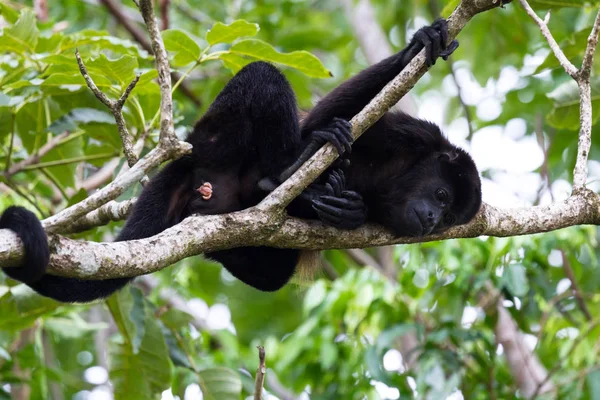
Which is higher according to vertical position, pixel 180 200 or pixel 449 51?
pixel 449 51

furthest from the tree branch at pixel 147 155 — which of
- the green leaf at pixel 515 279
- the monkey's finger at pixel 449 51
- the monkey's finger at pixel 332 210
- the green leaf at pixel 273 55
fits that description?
the green leaf at pixel 515 279

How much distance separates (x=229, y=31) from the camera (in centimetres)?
342

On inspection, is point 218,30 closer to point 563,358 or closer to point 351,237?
point 351,237

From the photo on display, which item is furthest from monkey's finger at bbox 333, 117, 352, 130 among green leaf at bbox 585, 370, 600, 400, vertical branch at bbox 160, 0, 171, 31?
vertical branch at bbox 160, 0, 171, 31

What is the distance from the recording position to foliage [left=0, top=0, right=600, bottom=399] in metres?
3.75

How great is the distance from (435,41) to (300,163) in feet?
2.57

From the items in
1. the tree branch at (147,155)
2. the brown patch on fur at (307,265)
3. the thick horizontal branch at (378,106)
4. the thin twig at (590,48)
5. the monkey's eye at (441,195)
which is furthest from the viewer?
the brown patch on fur at (307,265)

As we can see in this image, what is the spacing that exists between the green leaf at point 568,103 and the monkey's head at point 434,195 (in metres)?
0.49

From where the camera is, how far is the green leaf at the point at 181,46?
11.5 ft

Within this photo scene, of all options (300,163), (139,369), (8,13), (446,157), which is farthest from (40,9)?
(446,157)

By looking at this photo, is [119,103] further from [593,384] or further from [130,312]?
[593,384]

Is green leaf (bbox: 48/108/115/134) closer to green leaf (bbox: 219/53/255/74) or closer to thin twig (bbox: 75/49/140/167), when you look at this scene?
green leaf (bbox: 219/53/255/74)

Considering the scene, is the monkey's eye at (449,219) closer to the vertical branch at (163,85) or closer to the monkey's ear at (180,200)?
the monkey's ear at (180,200)

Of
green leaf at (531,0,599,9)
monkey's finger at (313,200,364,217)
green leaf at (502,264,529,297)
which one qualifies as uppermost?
green leaf at (531,0,599,9)
